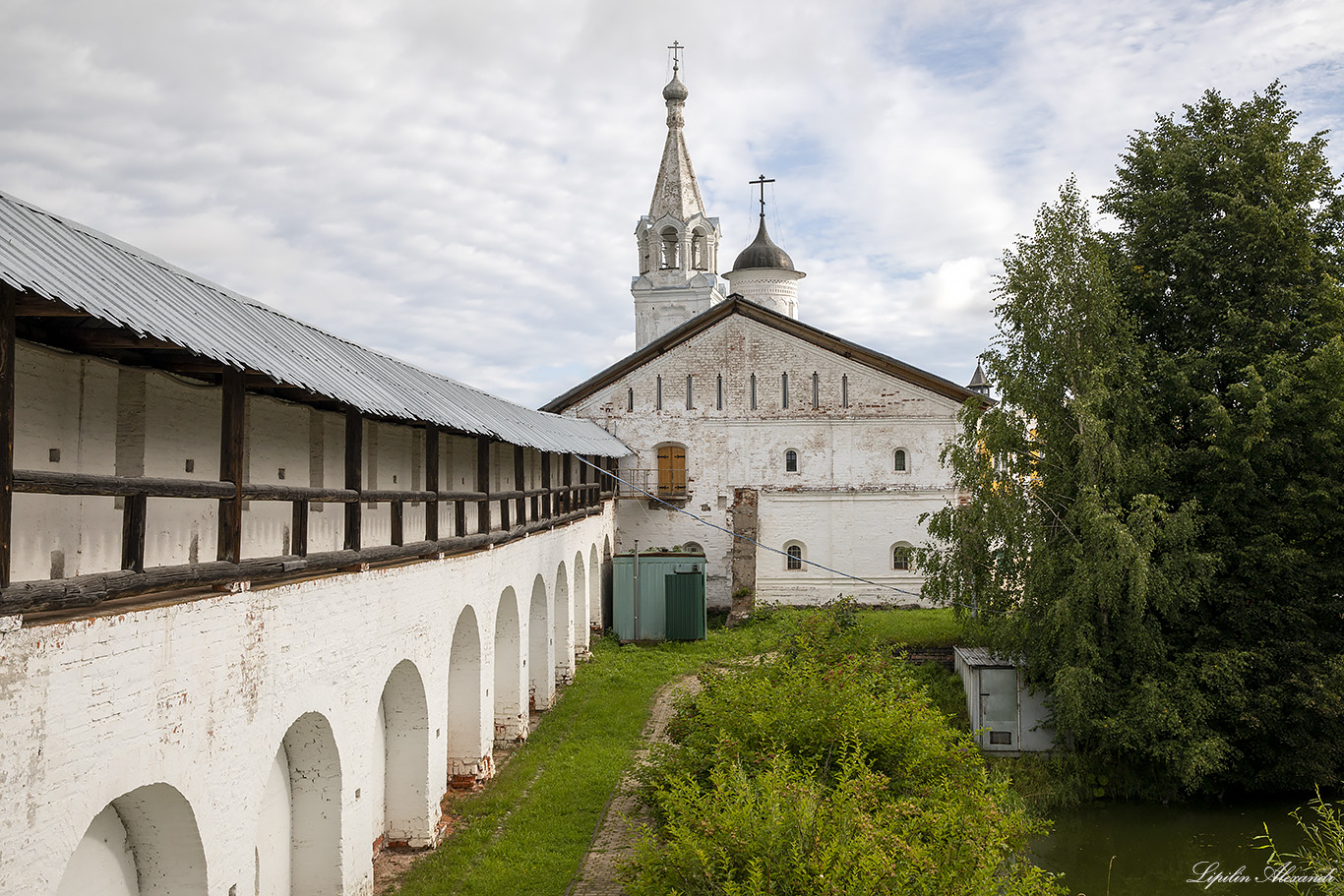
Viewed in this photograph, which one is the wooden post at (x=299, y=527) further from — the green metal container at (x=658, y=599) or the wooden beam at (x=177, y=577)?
the green metal container at (x=658, y=599)

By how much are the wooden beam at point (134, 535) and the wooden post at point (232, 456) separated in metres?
0.83

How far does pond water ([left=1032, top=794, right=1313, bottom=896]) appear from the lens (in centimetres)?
1217

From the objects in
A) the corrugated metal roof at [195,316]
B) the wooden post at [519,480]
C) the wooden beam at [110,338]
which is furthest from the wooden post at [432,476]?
the wooden beam at [110,338]

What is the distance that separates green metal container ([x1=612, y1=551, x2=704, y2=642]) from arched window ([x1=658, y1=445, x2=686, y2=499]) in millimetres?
3599

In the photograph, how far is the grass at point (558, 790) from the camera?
9.93 meters

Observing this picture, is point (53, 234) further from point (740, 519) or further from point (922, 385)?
point (922, 385)

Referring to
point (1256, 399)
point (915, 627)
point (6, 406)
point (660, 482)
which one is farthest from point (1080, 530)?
point (6, 406)

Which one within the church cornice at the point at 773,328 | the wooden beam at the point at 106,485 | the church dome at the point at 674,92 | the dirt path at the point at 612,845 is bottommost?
the dirt path at the point at 612,845

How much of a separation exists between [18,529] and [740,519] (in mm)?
20623

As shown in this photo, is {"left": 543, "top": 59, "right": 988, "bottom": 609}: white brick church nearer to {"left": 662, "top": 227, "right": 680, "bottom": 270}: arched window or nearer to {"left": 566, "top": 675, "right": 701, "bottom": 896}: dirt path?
{"left": 662, "top": 227, "right": 680, "bottom": 270}: arched window

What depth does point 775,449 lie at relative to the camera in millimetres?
26578

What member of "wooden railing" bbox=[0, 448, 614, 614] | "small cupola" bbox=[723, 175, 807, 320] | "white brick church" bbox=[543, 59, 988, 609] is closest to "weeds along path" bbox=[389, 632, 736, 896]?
"wooden railing" bbox=[0, 448, 614, 614]

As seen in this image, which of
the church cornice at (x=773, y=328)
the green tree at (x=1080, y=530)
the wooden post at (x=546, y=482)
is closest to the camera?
the green tree at (x=1080, y=530)

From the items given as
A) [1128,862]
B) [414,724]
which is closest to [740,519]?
[1128,862]
